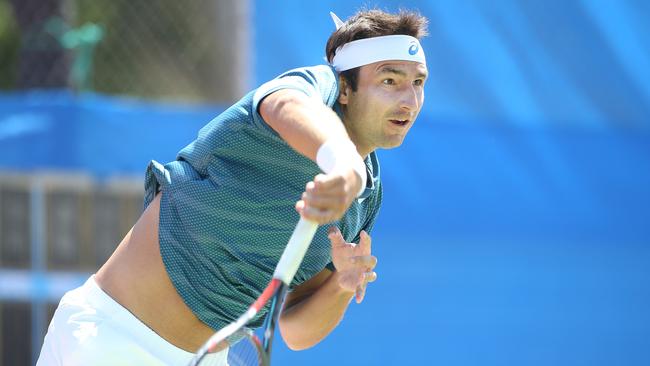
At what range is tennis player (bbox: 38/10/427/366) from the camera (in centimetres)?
325

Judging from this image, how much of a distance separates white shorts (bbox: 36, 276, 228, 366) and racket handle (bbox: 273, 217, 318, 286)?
2.08 feet

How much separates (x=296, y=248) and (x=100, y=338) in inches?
30.8

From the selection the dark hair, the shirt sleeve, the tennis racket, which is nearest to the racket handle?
the tennis racket

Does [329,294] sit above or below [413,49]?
below

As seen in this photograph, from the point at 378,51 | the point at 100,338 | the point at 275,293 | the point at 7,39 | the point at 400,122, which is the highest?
the point at 7,39

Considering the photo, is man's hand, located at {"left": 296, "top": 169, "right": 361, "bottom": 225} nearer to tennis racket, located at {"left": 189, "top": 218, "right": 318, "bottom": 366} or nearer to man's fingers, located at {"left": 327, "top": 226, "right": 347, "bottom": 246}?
tennis racket, located at {"left": 189, "top": 218, "right": 318, "bottom": 366}

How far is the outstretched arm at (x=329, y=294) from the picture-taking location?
327cm

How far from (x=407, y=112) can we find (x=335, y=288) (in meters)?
0.60

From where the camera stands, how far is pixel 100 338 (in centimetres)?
326

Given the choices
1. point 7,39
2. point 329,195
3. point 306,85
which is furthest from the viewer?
point 7,39

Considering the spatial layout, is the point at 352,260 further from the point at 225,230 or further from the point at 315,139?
the point at 315,139

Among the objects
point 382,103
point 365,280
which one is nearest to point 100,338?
point 365,280

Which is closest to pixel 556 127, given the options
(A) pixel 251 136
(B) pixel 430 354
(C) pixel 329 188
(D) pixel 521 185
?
(D) pixel 521 185

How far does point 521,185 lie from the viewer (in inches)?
218
